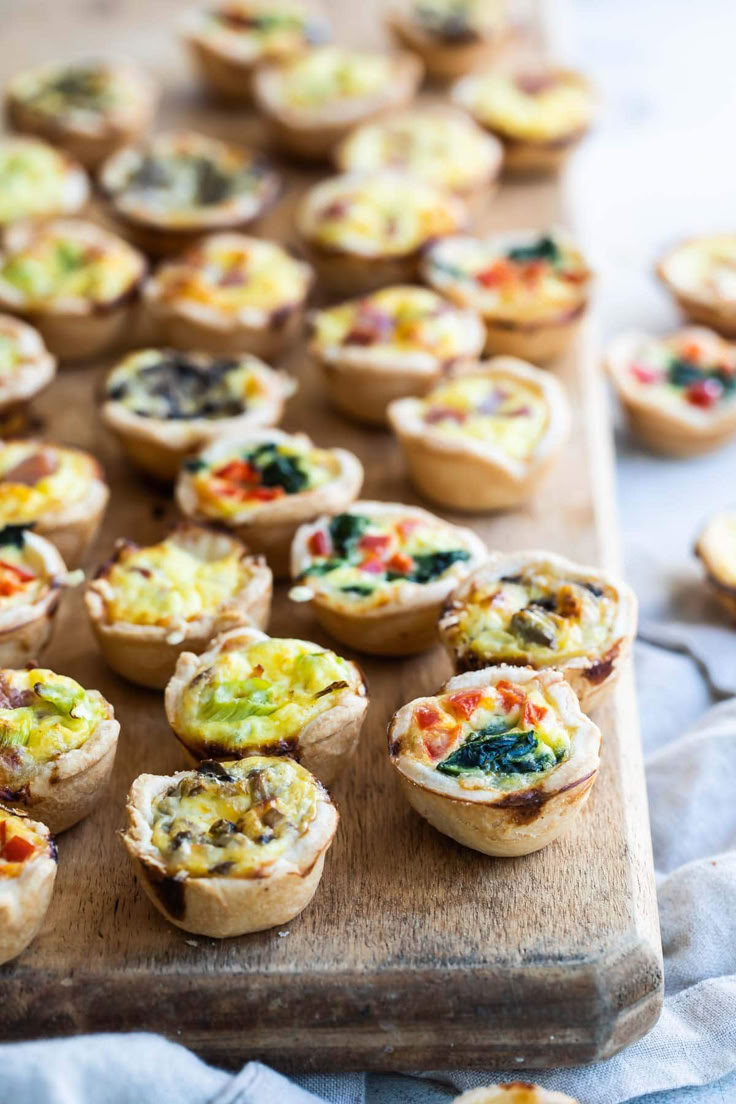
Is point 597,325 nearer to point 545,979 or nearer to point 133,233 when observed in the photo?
point 133,233

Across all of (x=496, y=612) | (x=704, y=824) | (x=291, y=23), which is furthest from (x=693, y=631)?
(x=291, y=23)

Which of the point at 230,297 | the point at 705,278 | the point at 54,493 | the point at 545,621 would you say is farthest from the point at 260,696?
the point at 705,278

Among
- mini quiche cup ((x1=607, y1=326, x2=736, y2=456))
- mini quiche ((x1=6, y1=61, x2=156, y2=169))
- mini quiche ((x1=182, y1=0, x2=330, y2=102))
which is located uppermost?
mini quiche ((x1=182, y1=0, x2=330, y2=102))

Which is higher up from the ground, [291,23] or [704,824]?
[291,23]

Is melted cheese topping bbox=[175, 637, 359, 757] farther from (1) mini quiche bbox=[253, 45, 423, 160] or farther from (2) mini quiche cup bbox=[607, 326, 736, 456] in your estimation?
(1) mini quiche bbox=[253, 45, 423, 160]

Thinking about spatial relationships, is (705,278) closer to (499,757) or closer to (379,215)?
(379,215)

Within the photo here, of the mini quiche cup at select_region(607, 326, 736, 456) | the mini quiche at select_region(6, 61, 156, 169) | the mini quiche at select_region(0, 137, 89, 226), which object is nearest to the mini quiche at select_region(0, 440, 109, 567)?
the mini quiche at select_region(0, 137, 89, 226)

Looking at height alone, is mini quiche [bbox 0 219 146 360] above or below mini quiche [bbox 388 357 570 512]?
below
